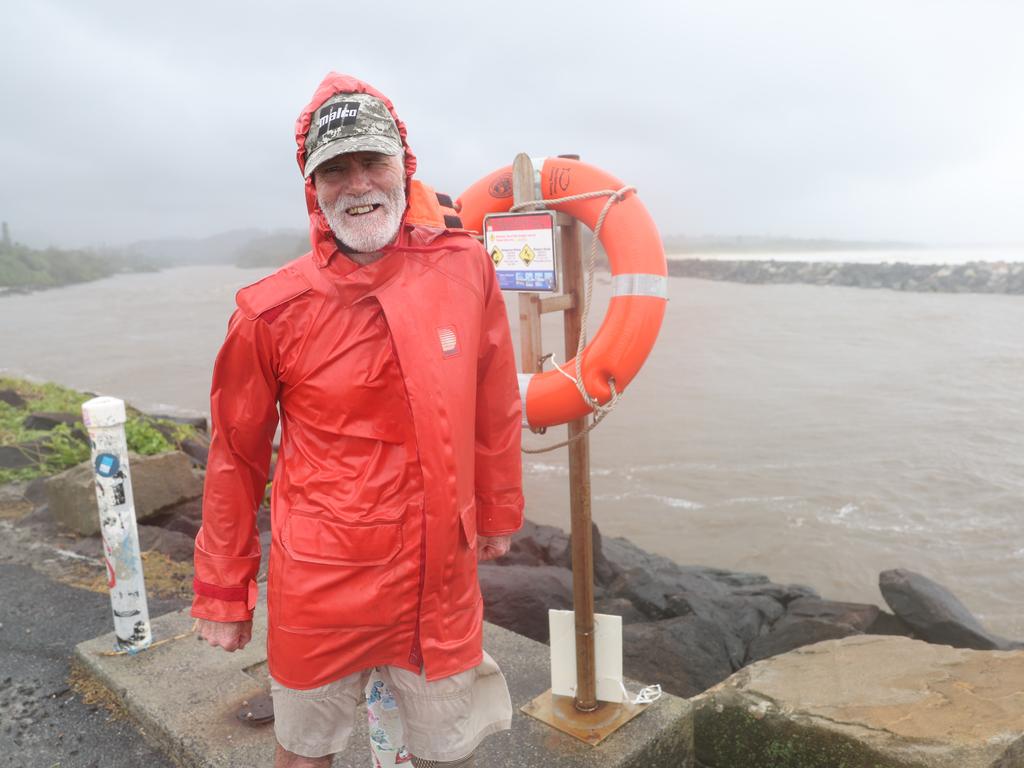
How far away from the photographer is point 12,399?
7.12 metres

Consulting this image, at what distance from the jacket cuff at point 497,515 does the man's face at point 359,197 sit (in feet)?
2.05

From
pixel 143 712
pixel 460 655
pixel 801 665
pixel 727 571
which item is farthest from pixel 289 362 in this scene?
pixel 727 571

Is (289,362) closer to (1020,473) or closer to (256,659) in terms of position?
(256,659)

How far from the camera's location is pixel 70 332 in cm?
2112

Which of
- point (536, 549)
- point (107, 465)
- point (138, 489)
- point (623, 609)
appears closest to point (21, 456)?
point (138, 489)

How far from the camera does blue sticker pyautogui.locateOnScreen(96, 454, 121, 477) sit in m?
2.55

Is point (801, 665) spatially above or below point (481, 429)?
below

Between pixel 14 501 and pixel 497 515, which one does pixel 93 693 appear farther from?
pixel 14 501

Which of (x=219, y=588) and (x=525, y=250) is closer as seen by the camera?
(x=219, y=588)

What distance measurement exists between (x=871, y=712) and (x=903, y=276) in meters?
33.4

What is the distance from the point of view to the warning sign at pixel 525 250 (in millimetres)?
2184

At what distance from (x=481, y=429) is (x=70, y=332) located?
2316 centimetres

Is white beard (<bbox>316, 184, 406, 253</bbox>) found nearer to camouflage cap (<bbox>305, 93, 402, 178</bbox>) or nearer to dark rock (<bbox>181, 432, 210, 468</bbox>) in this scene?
camouflage cap (<bbox>305, 93, 402, 178</bbox>)

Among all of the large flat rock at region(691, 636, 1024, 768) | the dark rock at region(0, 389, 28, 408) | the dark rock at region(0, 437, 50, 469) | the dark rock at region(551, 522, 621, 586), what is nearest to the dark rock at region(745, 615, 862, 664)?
the dark rock at region(551, 522, 621, 586)
